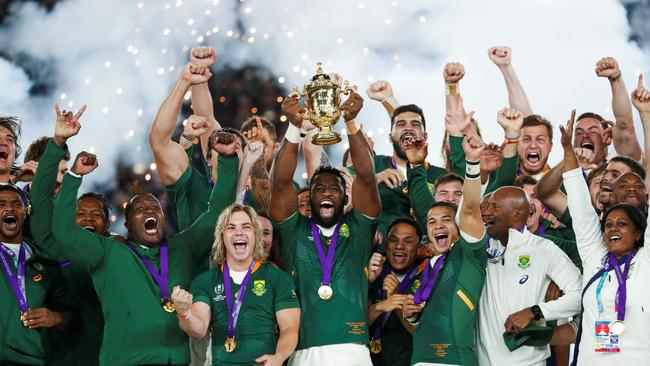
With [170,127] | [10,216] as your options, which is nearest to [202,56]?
Result: [170,127]

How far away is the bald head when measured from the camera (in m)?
7.00

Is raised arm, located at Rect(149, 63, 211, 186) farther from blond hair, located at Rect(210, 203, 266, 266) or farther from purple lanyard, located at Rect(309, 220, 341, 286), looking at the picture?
purple lanyard, located at Rect(309, 220, 341, 286)

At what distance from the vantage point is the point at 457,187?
24.8 feet

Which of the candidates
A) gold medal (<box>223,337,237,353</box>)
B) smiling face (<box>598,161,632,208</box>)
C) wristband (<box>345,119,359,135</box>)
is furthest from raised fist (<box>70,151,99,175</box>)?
smiling face (<box>598,161,632,208</box>)

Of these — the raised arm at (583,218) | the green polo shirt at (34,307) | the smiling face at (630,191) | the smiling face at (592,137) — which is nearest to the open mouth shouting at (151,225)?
the green polo shirt at (34,307)

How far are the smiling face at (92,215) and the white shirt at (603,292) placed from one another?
8.18 feet

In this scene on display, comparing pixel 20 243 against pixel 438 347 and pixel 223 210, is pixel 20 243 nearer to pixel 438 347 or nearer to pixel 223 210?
pixel 223 210

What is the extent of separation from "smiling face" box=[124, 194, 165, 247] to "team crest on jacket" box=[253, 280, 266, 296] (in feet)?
2.02

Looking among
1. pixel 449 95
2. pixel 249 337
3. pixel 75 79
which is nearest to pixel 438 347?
pixel 249 337

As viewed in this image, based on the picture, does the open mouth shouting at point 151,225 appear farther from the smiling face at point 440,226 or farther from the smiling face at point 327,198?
the smiling face at point 440,226

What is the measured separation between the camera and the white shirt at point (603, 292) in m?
6.36

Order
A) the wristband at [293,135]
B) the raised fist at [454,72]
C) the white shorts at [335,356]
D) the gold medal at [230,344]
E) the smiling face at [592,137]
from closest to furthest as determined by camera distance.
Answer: the gold medal at [230,344] < the white shorts at [335,356] < the wristband at [293,135] < the raised fist at [454,72] < the smiling face at [592,137]

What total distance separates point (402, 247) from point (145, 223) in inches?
52.9

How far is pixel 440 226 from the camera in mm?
7004
